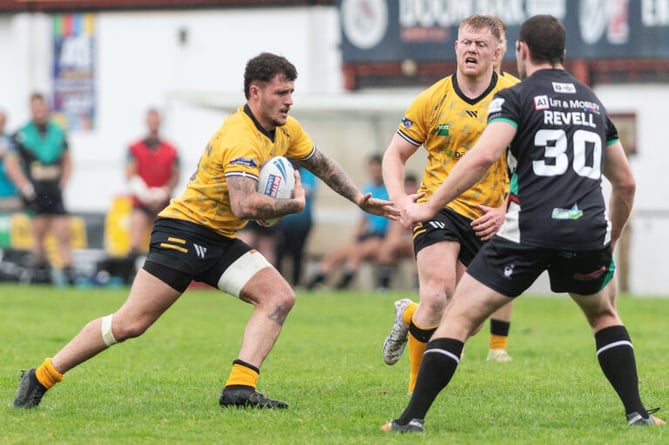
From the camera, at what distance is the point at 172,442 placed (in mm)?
6855

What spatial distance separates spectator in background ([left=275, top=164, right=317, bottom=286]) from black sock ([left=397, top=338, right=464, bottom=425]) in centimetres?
1223

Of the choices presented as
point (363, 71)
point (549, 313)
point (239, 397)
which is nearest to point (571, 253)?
point (239, 397)

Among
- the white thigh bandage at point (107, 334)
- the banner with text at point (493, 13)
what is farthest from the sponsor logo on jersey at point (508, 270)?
the banner with text at point (493, 13)

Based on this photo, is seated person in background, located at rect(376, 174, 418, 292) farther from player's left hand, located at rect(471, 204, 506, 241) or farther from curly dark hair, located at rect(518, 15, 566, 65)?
curly dark hair, located at rect(518, 15, 566, 65)

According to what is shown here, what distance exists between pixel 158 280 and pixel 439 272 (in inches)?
66.7

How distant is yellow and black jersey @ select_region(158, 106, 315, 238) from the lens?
7715 mm

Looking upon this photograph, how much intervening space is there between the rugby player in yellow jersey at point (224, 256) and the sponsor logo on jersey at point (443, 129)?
64 cm

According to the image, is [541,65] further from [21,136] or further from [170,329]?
[21,136]

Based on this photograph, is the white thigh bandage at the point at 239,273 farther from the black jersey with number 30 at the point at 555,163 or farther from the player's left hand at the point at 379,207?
the black jersey with number 30 at the point at 555,163

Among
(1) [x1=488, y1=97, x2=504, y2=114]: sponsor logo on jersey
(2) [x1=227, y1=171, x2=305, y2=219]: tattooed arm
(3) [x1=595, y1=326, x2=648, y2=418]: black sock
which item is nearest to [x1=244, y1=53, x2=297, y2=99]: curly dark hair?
(2) [x1=227, y1=171, x2=305, y2=219]: tattooed arm

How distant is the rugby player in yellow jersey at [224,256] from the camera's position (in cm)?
780

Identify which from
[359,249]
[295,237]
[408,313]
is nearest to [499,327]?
[408,313]

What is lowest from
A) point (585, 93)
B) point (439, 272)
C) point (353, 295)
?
point (353, 295)

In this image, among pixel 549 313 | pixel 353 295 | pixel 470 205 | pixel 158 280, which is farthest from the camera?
pixel 353 295
